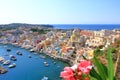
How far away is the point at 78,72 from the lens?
1.18 metres

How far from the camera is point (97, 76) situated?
131 cm

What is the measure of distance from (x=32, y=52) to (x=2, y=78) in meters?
19.0

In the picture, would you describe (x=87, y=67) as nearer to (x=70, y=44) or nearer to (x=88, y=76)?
(x=88, y=76)

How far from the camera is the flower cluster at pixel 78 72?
1162mm

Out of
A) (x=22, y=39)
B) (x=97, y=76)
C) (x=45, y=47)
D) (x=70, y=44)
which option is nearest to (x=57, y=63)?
(x=70, y=44)

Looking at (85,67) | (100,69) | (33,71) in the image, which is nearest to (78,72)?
(85,67)

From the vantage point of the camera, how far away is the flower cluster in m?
1.16

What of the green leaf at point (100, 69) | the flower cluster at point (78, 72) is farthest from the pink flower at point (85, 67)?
the green leaf at point (100, 69)

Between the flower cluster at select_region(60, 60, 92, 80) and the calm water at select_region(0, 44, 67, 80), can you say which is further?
the calm water at select_region(0, 44, 67, 80)

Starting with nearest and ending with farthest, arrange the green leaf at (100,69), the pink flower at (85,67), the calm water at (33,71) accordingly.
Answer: the pink flower at (85,67)
the green leaf at (100,69)
the calm water at (33,71)

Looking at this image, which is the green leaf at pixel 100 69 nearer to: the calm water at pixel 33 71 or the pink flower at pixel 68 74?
the pink flower at pixel 68 74

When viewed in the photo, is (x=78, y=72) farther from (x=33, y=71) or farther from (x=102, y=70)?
(x=33, y=71)

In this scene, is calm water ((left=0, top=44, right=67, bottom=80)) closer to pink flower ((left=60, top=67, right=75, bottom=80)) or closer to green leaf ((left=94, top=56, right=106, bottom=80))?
green leaf ((left=94, top=56, right=106, bottom=80))

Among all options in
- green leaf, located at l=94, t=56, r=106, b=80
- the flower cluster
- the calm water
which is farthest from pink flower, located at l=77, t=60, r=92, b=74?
the calm water
